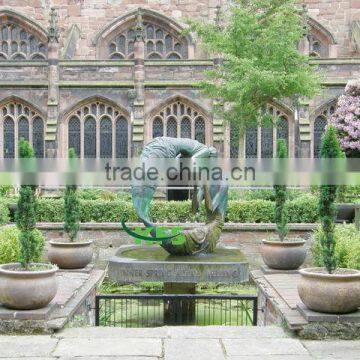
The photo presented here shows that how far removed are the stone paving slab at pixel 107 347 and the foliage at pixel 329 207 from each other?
2198mm

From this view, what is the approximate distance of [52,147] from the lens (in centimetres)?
2405

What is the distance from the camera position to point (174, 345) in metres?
6.60

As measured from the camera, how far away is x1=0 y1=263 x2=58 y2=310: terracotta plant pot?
7098 mm

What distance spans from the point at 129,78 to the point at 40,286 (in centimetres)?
1833

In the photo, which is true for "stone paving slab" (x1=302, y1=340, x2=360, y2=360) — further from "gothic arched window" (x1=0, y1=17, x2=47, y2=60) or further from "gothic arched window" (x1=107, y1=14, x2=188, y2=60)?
"gothic arched window" (x1=0, y1=17, x2=47, y2=60)

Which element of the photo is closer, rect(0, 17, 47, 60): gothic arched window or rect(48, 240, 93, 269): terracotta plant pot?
rect(48, 240, 93, 269): terracotta plant pot

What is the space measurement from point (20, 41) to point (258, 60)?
12.9 meters

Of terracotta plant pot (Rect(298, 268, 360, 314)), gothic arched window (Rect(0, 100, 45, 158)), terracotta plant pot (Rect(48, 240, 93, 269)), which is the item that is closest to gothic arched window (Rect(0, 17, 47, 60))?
gothic arched window (Rect(0, 100, 45, 158))

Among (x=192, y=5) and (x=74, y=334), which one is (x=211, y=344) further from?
(x=192, y=5)

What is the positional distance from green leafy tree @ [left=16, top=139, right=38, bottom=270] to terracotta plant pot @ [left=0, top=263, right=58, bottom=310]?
0.96 ft

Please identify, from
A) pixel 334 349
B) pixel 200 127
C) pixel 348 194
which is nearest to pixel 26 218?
pixel 334 349

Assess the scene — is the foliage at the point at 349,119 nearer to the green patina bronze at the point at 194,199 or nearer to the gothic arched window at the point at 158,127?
the gothic arched window at the point at 158,127

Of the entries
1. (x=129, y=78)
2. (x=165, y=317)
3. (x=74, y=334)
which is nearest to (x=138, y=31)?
(x=129, y=78)

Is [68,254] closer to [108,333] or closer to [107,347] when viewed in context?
[108,333]
